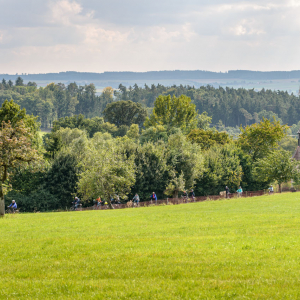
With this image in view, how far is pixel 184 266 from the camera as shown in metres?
12.8

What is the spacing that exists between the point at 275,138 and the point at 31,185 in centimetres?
A: 4739

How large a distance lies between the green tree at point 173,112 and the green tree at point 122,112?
3388cm

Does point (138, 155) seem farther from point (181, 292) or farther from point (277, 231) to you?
point (181, 292)

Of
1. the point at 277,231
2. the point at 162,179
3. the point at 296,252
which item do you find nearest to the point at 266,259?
the point at 296,252

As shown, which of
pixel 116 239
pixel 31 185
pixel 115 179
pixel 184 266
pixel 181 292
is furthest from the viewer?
pixel 31 185

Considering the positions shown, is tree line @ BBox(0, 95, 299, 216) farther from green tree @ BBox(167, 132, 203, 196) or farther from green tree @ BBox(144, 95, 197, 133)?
green tree @ BBox(144, 95, 197, 133)

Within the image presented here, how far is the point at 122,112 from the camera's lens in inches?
5679

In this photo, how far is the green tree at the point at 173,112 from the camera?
10988 centimetres

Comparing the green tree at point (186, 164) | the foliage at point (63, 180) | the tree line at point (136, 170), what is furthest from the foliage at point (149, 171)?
the foliage at point (63, 180)

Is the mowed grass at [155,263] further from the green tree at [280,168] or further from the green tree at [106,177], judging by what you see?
the green tree at [280,168]

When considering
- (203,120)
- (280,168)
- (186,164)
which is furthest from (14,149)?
(203,120)

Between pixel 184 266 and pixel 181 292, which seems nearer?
pixel 181 292

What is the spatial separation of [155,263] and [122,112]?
133 meters

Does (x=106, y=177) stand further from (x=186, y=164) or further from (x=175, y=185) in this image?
(x=186, y=164)
